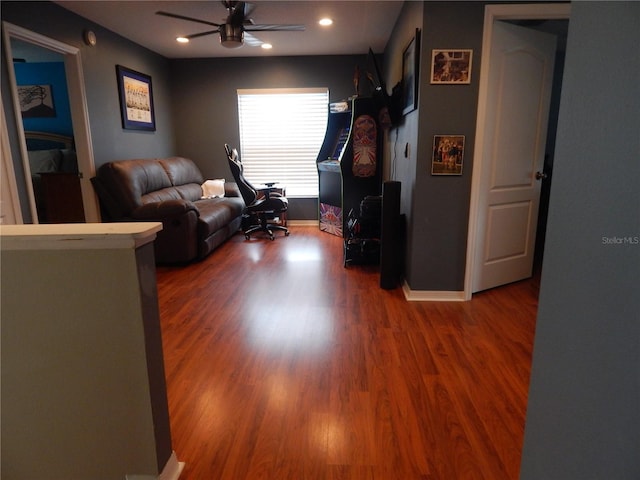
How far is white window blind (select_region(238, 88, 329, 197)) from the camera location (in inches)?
223

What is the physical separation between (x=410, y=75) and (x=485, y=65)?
1.93 ft

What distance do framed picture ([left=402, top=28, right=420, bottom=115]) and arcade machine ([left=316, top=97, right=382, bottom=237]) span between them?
42.6 inches

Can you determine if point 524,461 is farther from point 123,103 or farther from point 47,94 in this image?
point 47,94

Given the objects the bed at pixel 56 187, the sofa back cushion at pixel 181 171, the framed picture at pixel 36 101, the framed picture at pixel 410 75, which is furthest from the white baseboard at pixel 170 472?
the framed picture at pixel 36 101

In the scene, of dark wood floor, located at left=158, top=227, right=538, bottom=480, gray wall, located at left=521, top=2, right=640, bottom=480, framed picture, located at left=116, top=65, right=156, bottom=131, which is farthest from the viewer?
framed picture, located at left=116, top=65, right=156, bottom=131

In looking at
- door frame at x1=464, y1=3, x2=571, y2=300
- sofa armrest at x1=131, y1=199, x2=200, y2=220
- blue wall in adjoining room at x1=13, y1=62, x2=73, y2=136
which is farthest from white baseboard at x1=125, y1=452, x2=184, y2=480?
blue wall in adjoining room at x1=13, y1=62, x2=73, y2=136

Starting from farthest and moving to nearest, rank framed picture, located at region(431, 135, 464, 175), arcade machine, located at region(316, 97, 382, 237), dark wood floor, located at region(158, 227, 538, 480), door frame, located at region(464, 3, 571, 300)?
1. arcade machine, located at region(316, 97, 382, 237)
2. framed picture, located at region(431, 135, 464, 175)
3. door frame, located at region(464, 3, 571, 300)
4. dark wood floor, located at region(158, 227, 538, 480)

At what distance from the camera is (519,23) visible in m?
3.03

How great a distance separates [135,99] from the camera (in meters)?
4.72

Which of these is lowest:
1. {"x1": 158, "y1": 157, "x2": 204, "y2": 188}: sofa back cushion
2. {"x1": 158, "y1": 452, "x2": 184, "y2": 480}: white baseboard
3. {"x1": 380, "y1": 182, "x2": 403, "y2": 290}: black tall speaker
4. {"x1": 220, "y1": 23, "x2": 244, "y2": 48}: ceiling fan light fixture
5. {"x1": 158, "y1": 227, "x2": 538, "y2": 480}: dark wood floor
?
{"x1": 158, "y1": 227, "x2": 538, "y2": 480}: dark wood floor

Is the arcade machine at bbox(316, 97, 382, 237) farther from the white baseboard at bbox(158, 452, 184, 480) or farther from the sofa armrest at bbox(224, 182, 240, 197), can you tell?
the white baseboard at bbox(158, 452, 184, 480)

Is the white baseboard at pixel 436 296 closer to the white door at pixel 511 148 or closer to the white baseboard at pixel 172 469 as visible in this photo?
the white door at pixel 511 148

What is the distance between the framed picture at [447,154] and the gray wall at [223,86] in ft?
10.2

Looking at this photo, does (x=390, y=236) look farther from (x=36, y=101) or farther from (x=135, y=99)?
(x=36, y=101)
